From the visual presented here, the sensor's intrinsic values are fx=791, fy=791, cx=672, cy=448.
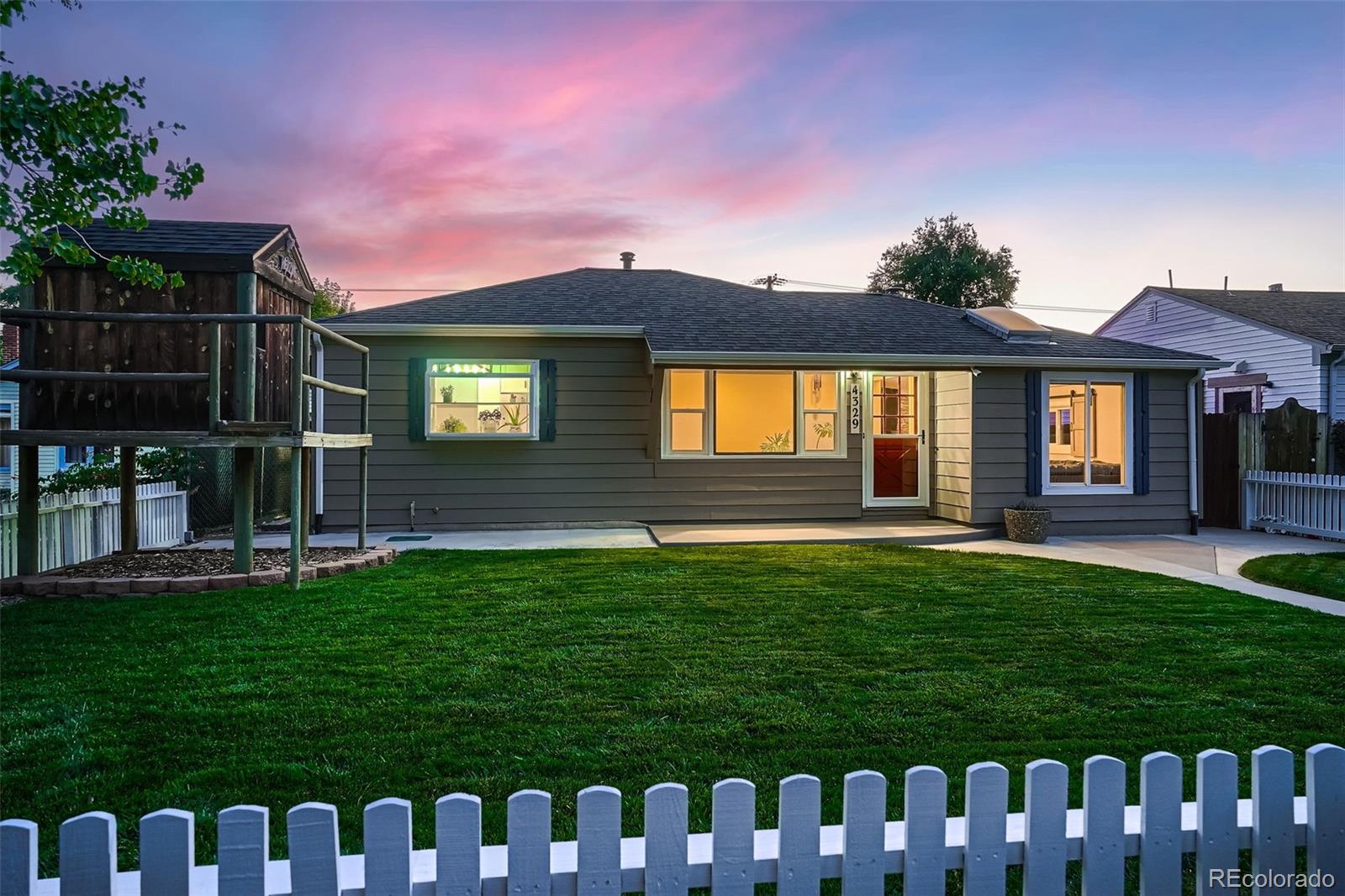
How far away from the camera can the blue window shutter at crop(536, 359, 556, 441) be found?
10.3 metres

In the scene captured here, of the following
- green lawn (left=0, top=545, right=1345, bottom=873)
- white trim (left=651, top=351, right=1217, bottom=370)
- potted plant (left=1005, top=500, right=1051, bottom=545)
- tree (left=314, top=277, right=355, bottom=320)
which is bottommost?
green lawn (left=0, top=545, right=1345, bottom=873)

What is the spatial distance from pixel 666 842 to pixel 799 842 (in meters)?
0.26

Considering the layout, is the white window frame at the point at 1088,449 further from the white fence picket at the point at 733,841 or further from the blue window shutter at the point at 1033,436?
the white fence picket at the point at 733,841

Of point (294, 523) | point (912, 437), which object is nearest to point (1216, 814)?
point (294, 523)

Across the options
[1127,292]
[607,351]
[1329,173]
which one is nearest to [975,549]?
[607,351]

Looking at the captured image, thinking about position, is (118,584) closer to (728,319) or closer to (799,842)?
(799,842)

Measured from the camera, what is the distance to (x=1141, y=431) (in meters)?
10.7

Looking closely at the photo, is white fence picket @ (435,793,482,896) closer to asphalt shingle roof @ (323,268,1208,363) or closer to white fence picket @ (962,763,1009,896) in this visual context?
white fence picket @ (962,763,1009,896)

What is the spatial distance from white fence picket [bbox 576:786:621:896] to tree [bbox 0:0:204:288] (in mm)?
3768

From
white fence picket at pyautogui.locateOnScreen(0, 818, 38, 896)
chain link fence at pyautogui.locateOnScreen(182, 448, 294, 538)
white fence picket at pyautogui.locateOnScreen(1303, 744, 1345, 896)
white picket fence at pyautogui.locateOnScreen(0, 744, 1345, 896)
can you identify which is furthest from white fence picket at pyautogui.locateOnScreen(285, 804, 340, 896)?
chain link fence at pyautogui.locateOnScreen(182, 448, 294, 538)

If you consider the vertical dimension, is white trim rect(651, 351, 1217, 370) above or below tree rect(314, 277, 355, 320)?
below

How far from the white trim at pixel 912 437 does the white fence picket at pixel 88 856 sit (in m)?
A: 10.6

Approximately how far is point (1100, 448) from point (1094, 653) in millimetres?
7874

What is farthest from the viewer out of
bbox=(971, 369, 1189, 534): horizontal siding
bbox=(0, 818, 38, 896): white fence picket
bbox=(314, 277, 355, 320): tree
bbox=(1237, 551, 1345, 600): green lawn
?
bbox=(314, 277, 355, 320): tree
